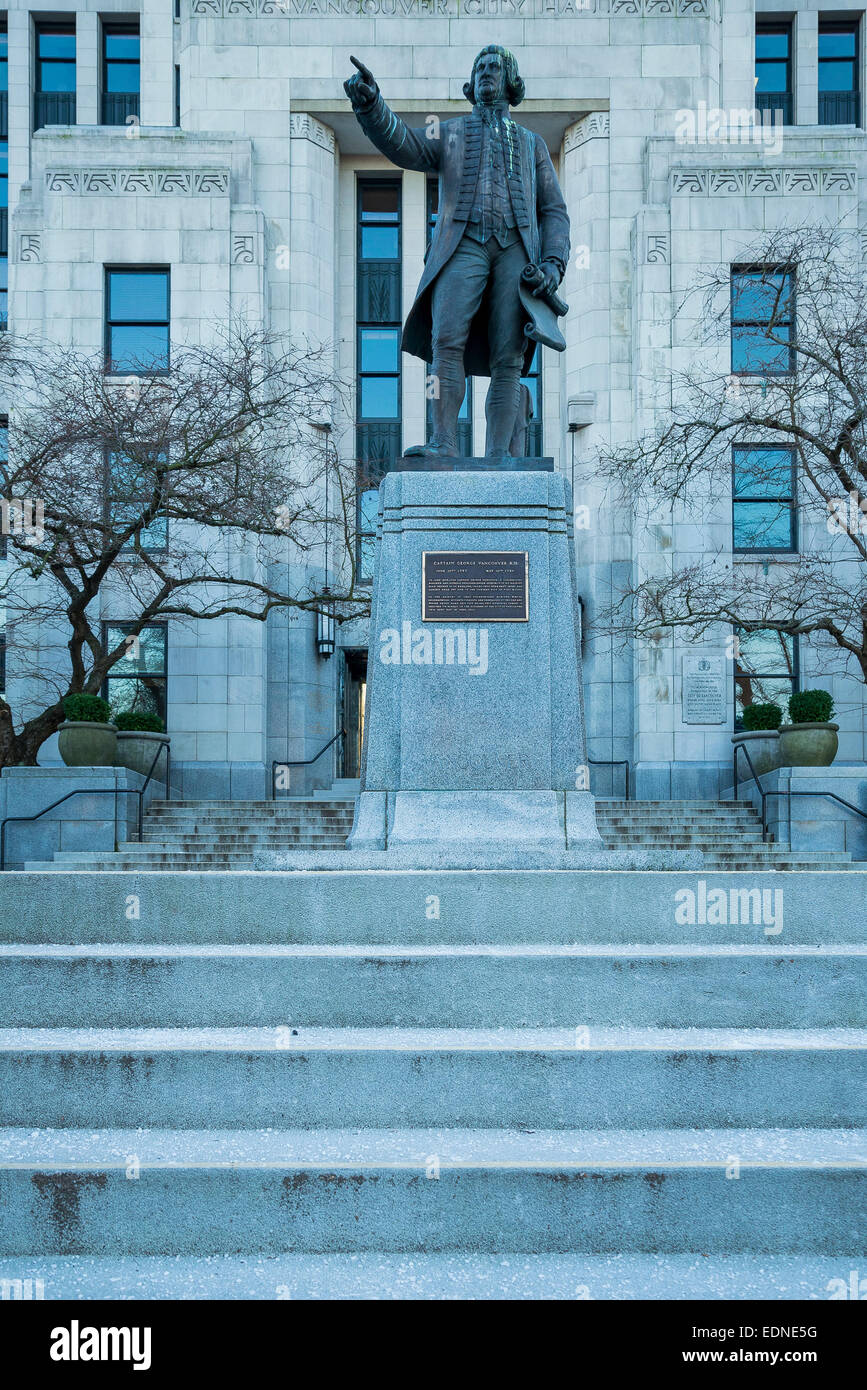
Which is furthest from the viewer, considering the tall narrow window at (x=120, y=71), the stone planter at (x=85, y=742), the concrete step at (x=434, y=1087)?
the tall narrow window at (x=120, y=71)

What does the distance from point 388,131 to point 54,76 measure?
30494mm

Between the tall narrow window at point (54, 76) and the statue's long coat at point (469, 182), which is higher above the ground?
the tall narrow window at point (54, 76)

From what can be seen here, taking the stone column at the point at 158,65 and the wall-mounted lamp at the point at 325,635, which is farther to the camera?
the stone column at the point at 158,65

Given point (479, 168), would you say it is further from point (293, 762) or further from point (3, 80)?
point (3, 80)

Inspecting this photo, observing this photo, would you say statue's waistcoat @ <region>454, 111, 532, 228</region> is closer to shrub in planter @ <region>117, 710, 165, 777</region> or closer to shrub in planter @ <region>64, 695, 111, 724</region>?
shrub in planter @ <region>64, 695, 111, 724</region>

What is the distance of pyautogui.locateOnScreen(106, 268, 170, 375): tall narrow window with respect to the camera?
26.1 metres

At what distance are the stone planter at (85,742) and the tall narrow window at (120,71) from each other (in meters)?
22.5

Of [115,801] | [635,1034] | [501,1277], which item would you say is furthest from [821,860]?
[501,1277]

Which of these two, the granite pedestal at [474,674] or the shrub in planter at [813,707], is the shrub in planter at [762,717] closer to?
the shrub in planter at [813,707]

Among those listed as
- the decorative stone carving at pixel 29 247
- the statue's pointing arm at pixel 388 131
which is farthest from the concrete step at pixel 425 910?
the decorative stone carving at pixel 29 247

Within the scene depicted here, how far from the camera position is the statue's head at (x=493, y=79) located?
9.47 metres

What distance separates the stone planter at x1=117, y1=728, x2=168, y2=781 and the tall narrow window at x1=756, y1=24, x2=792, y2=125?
934 inches

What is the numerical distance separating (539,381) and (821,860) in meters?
15.4

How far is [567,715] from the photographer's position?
903 cm
